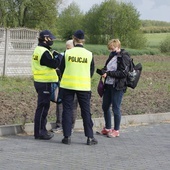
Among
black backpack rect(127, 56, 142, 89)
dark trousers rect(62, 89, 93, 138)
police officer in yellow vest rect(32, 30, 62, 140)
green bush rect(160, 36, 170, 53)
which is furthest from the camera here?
green bush rect(160, 36, 170, 53)

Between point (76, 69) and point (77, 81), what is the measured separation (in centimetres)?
20

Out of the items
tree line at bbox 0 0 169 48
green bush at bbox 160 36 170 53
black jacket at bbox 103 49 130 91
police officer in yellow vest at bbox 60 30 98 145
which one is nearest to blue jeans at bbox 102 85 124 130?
black jacket at bbox 103 49 130 91

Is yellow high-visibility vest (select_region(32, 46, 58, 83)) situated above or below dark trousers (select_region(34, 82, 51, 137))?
above

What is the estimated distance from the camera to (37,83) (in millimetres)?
8211

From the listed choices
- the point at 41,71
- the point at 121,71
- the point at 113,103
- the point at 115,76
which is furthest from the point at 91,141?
the point at 41,71

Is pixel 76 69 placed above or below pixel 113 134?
above

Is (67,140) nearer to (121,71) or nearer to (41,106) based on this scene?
(41,106)

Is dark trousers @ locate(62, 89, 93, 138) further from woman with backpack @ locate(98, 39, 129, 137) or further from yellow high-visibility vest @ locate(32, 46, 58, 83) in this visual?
woman with backpack @ locate(98, 39, 129, 137)

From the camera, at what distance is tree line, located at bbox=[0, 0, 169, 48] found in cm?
5053

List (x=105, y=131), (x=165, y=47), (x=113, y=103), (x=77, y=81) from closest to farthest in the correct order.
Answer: (x=77, y=81), (x=113, y=103), (x=105, y=131), (x=165, y=47)

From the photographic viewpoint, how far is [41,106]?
27.0 ft

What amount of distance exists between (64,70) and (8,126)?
1631 millimetres

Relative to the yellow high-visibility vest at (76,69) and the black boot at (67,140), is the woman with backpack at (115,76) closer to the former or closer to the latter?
the yellow high-visibility vest at (76,69)

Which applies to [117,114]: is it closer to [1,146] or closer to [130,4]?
[1,146]
